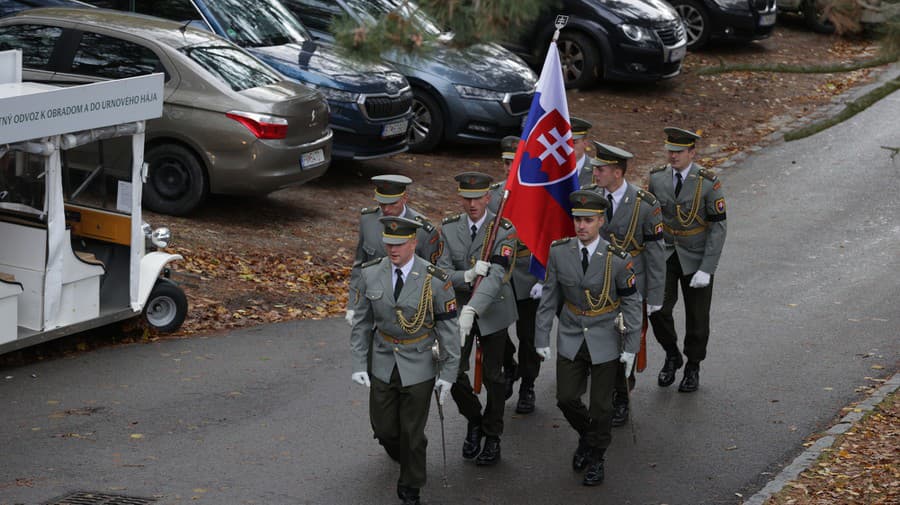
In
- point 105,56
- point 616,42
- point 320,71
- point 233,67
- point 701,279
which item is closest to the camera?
point 701,279

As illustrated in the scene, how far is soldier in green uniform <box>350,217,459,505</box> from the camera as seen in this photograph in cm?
759

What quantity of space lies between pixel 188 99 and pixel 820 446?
7.31 metres

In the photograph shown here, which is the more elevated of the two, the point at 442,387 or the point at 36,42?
the point at 36,42

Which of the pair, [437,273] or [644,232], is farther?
[644,232]

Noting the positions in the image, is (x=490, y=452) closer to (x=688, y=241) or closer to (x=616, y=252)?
(x=616, y=252)

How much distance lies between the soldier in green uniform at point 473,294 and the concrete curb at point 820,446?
67.7 inches

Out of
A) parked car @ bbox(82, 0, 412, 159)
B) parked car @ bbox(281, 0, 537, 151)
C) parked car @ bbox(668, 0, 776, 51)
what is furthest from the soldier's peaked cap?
parked car @ bbox(668, 0, 776, 51)

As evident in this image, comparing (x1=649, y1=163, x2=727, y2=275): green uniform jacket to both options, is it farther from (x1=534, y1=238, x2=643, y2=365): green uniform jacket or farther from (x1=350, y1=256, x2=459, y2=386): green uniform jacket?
(x1=350, y1=256, x2=459, y2=386): green uniform jacket

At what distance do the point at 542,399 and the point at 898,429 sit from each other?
2605mm

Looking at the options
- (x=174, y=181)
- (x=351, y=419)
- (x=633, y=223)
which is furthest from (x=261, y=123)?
A: (x=633, y=223)

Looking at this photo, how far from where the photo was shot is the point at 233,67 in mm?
13539

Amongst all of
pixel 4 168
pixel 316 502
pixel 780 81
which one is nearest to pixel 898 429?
pixel 316 502

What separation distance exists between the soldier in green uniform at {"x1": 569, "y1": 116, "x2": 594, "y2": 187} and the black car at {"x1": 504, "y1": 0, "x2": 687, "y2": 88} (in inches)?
404

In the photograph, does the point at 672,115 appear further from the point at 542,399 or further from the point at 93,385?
the point at 93,385
